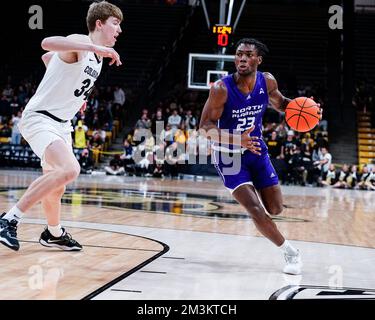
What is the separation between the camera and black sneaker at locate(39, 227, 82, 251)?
5586 mm

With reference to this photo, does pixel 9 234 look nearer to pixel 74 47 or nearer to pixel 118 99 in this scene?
pixel 74 47

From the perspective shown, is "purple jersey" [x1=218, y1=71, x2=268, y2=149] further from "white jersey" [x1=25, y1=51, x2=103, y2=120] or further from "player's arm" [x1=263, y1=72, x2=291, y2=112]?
"white jersey" [x1=25, y1=51, x2=103, y2=120]

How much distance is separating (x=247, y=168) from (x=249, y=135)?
29 centimetres

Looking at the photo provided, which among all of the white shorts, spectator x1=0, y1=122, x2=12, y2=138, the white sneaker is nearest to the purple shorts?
the white sneaker

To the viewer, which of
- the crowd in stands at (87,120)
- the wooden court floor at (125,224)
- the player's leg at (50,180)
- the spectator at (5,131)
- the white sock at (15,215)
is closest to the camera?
the wooden court floor at (125,224)

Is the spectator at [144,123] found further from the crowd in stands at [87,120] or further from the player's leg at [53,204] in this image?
the player's leg at [53,204]

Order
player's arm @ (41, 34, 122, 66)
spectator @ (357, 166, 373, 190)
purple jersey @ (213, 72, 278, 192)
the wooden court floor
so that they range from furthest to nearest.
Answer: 1. spectator @ (357, 166, 373, 190)
2. purple jersey @ (213, 72, 278, 192)
3. player's arm @ (41, 34, 122, 66)
4. the wooden court floor

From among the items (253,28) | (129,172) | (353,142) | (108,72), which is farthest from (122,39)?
(353,142)

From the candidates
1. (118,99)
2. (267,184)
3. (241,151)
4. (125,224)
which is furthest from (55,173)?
(118,99)

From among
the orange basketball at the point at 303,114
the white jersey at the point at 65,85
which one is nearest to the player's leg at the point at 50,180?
the white jersey at the point at 65,85

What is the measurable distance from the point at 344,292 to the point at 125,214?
477 centimetres

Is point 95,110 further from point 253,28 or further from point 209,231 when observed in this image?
point 209,231

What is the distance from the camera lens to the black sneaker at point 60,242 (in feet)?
18.3

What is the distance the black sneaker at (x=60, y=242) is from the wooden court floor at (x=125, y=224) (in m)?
0.09
